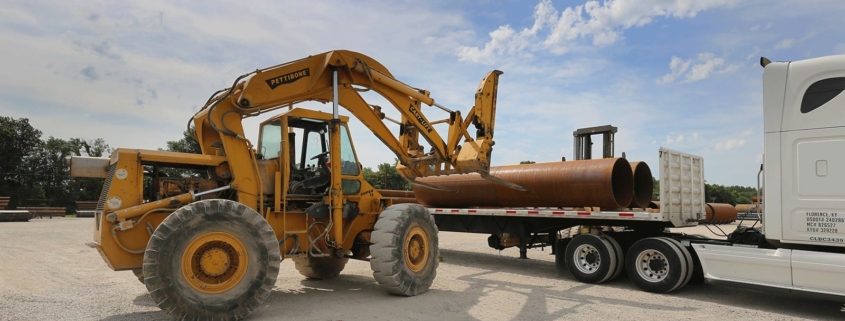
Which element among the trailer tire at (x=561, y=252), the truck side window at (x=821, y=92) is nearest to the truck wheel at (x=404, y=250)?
the trailer tire at (x=561, y=252)

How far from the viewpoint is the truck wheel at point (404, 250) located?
763 cm

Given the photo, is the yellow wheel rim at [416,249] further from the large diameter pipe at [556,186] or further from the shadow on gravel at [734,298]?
the large diameter pipe at [556,186]

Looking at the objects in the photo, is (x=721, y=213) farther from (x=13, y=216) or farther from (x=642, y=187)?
(x=13, y=216)

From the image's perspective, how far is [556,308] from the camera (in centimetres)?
743

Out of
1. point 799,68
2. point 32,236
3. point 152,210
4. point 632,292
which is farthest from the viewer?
point 32,236

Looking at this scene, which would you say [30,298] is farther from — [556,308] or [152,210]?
[556,308]

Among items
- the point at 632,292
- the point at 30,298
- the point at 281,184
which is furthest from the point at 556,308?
the point at 30,298

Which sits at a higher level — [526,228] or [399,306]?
[526,228]

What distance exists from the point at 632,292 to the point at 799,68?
4088 millimetres

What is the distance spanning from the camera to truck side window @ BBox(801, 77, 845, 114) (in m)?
6.93

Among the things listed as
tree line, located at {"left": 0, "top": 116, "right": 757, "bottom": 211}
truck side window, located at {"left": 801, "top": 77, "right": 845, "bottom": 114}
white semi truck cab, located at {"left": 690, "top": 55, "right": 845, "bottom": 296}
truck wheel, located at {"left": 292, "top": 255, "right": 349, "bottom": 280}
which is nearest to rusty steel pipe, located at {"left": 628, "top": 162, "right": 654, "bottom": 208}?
white semi truck cab, located at {"left": 690, "top": 55, "right": 845, "bottom": 296}

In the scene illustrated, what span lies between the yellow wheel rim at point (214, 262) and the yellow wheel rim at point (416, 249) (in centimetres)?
255

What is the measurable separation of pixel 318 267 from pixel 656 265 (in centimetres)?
569

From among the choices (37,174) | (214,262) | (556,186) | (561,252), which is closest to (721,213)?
(556,186)
